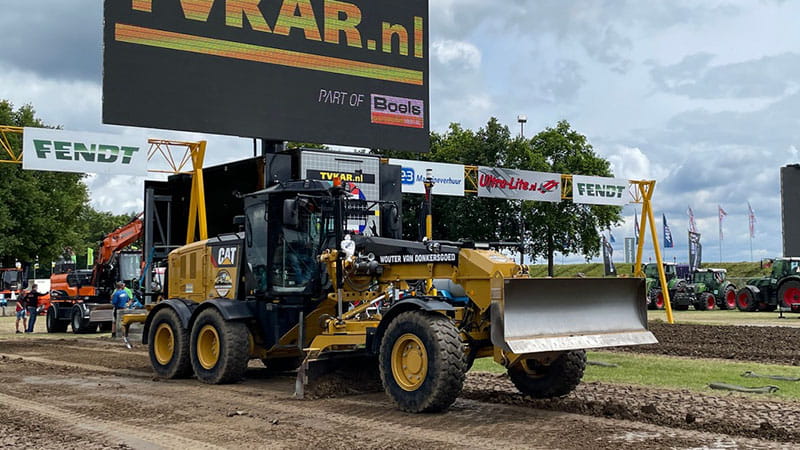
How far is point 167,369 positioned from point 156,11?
936 centimetres

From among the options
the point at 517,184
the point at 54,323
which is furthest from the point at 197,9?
the point at 54,323

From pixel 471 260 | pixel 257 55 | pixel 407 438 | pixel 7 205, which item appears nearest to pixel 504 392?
pixel 471 260

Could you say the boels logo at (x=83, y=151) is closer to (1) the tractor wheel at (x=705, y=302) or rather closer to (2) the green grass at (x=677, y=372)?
(2) the green grass at (x=677, y=372)

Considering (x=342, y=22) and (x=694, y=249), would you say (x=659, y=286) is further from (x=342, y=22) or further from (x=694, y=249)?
(x=342, y=22)

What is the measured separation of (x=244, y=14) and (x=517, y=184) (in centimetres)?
1059

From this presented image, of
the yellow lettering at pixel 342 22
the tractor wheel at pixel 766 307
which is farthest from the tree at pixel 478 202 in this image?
the yellow lettering at pixel 342 22

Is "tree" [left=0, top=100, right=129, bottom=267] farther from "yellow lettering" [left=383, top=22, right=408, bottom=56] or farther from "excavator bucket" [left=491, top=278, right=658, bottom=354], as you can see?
"excavator bucket" [left=491, top=278, right=658, bottom=354]

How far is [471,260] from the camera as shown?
9680 mm

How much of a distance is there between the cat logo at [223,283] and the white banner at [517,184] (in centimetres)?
1419

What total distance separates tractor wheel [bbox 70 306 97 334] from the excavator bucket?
20.0m

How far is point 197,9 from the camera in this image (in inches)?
775

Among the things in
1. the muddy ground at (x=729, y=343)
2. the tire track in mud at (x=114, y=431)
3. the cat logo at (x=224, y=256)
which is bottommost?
the tire track in mud at (x=114, y=431)

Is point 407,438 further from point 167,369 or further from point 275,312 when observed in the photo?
point 167,369

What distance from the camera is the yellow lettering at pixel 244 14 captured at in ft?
66.1
